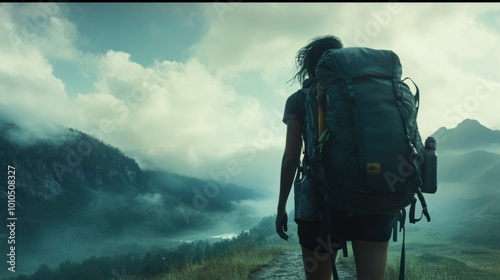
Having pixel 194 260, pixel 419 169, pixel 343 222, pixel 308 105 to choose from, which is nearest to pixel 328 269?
pixel 343 222

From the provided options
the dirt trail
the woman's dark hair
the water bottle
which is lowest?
the dirt trail

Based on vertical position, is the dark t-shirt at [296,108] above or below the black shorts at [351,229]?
above

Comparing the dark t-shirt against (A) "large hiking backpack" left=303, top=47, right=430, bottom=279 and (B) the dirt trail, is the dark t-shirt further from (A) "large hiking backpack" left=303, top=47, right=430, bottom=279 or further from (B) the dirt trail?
(B) the dirt trail

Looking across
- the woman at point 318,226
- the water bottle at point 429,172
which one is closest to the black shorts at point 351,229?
the woman at point 318,226

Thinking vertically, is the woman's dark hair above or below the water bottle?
above

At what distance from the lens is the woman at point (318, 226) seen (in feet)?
7.63

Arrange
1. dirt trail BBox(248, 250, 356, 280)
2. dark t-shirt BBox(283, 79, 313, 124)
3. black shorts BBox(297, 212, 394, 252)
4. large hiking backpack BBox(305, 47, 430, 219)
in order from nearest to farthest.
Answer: large hiking backpack BBox(305, 47, 430, 219) → black shorts BBox(297, 212, 394, 252) → dark t-shirt BBox(283, 79, 313, 124) → dirt trail BBox(248, 250, 356, 280)

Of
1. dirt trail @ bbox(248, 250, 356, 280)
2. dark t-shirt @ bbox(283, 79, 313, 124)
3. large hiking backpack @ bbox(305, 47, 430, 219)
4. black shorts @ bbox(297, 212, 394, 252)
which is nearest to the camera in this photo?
large hiking backpack @ bbox(305, 47, 430, 219)

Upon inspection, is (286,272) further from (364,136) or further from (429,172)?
(364,136)

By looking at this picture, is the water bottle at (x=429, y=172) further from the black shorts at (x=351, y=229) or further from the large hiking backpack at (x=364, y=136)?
the black shorts at (x=351, y=229)

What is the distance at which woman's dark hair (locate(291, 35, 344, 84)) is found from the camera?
285 cm

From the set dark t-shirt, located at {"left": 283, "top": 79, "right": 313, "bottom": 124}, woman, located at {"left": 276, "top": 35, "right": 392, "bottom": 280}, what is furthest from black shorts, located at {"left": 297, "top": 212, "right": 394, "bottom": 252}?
dark t-shirt, located at {"left": 283, "top": 79, "right": 313, "bottom": 124}

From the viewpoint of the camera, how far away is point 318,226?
2.50 metres

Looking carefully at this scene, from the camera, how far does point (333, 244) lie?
244cm
